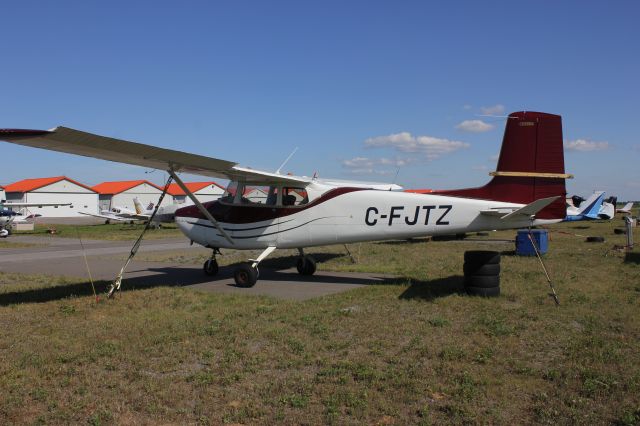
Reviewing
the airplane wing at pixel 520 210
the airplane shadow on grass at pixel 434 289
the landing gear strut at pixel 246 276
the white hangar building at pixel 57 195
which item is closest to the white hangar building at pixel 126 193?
the white hangar building at pixel 57 195

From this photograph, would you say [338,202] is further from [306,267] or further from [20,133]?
[20,133]

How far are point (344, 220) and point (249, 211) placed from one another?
2476mm

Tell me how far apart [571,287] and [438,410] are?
24.3 ft

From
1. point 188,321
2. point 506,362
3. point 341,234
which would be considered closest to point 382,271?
point 341,234

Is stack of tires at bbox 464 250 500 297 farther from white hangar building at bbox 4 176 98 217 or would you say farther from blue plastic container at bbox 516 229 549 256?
white hangar building at bbox 4 176 98 217

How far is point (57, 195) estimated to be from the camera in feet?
237

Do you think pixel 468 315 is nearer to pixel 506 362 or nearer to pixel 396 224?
pixel 506 362

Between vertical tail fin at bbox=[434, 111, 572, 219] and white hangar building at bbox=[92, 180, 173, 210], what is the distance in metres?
70.8

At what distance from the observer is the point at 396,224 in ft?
35.1

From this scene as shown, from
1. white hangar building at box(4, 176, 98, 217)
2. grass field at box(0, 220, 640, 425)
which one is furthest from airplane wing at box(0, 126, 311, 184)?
white hangar building at box(4, 176, 98, 217)

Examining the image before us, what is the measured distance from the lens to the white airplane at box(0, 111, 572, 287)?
917 centimetres

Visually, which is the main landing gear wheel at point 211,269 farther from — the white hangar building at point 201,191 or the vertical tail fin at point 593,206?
the white hangar building at point 201,191

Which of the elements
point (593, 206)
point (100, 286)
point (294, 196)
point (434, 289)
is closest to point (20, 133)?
point (100, 286)

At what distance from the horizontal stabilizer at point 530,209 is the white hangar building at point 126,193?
233ft
